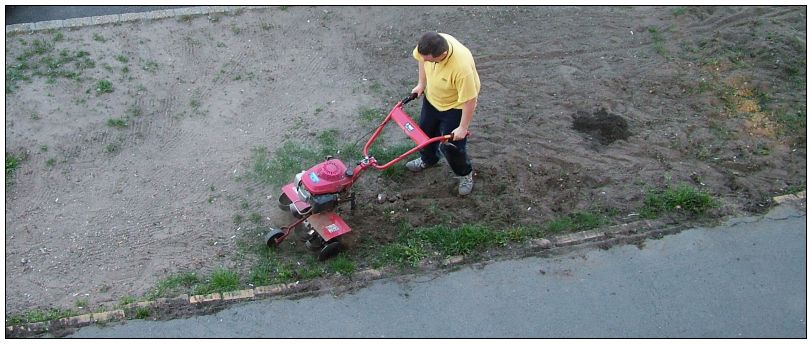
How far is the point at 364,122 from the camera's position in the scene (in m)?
7.50

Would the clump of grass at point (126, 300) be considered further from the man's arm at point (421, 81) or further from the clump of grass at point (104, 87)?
the clump of grass at point (104, 87)

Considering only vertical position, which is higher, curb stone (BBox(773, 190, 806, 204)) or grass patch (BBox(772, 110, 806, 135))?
grass patch (BBox(772, 110, 806, 135))

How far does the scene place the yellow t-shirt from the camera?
5500 mm

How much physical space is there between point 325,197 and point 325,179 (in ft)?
0.46

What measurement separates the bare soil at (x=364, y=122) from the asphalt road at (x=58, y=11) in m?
0.76

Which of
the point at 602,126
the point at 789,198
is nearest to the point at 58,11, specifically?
the point at 602,126

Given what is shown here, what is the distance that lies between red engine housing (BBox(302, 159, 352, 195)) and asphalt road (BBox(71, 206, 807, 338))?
2.72 feet

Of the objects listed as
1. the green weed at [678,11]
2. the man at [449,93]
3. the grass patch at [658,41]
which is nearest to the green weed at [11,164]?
the man at [449,93]

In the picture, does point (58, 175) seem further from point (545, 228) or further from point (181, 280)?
point (545, 228)

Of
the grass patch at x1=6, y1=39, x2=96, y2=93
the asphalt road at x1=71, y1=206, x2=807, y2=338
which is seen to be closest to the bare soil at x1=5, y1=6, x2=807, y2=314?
the grass patch at x1=6, y1=39, x2=96, y2=93

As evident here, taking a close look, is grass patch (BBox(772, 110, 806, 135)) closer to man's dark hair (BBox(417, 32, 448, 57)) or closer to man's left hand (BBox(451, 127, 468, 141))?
man's left hand (BBox(451, 127, 468, 141))

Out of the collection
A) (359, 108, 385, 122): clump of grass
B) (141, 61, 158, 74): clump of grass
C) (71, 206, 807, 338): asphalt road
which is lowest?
(71, 206, 807, 338): asphalt road

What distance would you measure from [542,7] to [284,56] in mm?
3559

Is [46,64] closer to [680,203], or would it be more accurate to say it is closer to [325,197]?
[325,197]
